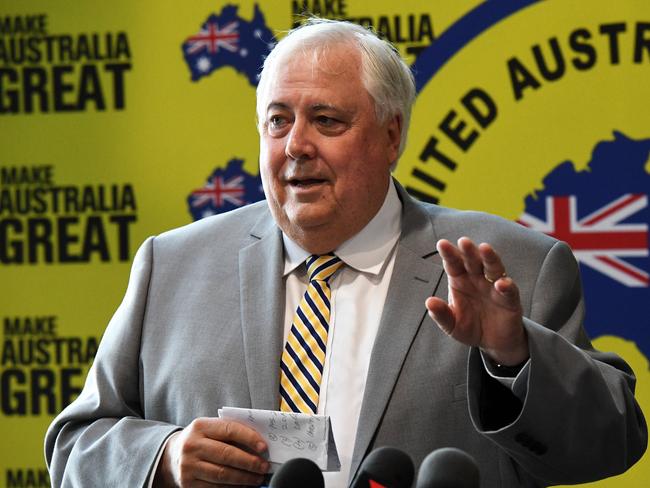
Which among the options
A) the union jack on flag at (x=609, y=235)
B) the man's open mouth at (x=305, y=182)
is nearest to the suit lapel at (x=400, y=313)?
the man's open mouth at (x=305, y=182)

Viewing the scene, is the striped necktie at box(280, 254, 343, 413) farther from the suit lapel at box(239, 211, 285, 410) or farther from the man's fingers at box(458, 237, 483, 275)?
the man's fingers at box(458, 237, 483, 275)

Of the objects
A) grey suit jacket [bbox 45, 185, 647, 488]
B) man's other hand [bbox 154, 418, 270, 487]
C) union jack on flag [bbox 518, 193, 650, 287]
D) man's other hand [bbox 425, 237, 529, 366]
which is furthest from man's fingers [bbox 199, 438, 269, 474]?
union jack on flag [bbox 518, 193, 650, 287]

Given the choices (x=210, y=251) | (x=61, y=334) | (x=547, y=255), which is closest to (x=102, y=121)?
(x=61, y=334)

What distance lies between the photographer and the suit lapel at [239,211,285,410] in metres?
2.44

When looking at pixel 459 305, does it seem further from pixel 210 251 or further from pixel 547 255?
pixel 210 251

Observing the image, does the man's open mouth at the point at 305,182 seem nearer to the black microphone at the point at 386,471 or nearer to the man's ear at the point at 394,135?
the man's ear at the point at 394,135

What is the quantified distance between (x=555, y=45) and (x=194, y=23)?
1.30 meters

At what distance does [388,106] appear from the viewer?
2.62 metres

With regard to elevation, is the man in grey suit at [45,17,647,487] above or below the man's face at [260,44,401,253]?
below

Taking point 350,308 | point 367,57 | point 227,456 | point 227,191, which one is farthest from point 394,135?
point 227,191

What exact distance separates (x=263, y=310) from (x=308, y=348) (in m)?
0.14

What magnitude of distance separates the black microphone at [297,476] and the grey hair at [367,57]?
114cm

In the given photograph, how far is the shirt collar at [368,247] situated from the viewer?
8.54 ft

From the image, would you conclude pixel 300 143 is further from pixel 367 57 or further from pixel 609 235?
pixel 609 235
